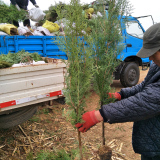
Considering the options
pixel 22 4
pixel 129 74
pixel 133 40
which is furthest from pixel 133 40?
pixel 22 4

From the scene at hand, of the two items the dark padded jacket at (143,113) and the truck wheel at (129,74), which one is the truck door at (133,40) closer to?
the truck wheel at (129,74)

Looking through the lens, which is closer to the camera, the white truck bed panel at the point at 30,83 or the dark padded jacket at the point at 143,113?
the dark padded jacket at the point at 143,113

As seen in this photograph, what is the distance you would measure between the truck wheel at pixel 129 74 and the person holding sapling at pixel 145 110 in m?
5.51

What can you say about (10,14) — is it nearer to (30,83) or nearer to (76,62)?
(30,83)

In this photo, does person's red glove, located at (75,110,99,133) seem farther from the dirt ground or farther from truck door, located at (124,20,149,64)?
truck door, located at (124,20,149,64)

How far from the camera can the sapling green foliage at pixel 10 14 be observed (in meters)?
6.13

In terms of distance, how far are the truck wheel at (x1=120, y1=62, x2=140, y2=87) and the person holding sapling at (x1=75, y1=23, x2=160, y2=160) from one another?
551cm

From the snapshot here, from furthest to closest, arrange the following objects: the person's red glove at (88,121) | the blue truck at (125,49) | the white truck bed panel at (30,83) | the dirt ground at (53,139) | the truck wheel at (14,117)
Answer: the blue truck at (125,49)
the dirt ground at (53,139)
the truck wheel at (14,117)
the white truck bed panel at (30,83)
the person's red glove at (88,121)

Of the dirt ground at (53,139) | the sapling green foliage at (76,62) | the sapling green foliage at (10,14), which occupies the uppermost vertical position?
the sapling green foliage at (10,14)

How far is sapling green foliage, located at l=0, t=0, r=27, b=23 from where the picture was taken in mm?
Result: 6129

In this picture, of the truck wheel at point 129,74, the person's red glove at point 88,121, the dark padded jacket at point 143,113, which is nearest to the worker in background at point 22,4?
the truck wheel at point 129,74

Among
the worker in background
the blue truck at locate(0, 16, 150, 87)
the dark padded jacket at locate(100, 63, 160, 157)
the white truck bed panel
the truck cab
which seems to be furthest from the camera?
the truck cab

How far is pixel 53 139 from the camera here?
13.8 feet

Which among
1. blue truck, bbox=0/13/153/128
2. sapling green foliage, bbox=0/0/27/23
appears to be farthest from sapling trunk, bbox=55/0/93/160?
sapling green foliage, bbox=0/0/27/23
